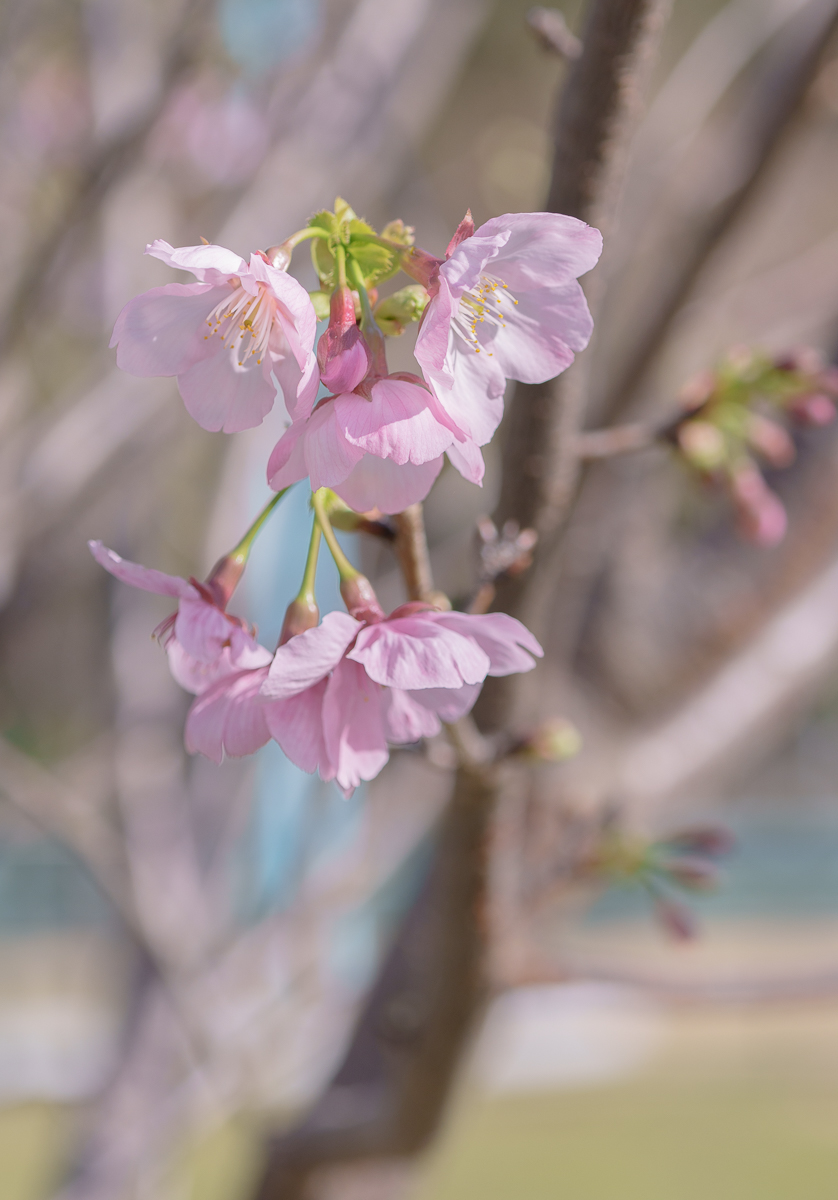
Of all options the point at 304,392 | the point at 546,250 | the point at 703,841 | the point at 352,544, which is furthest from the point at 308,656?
the point at 352,544

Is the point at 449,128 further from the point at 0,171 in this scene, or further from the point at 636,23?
the point at 636,23

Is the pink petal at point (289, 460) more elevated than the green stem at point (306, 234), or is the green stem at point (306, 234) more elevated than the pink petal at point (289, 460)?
the green stem at point (306, 234)

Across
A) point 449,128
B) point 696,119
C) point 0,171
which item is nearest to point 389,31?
point 696,119

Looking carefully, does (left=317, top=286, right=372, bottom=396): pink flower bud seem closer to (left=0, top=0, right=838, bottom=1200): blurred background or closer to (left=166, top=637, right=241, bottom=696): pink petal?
(left=166, top=637, right=241, bottom=696): pink petal

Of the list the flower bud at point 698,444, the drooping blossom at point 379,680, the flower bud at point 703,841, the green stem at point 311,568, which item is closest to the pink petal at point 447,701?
the drooping blossom at point 379,680

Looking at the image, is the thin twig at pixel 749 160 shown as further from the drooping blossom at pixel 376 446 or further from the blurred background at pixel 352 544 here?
the drooping blossom at pixel 376 446

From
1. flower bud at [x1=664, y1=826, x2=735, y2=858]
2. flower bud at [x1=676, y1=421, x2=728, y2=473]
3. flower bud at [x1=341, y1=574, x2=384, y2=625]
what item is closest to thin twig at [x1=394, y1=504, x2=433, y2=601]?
flower bud at [x1=341, y1=574, x2=384, y2=625]
